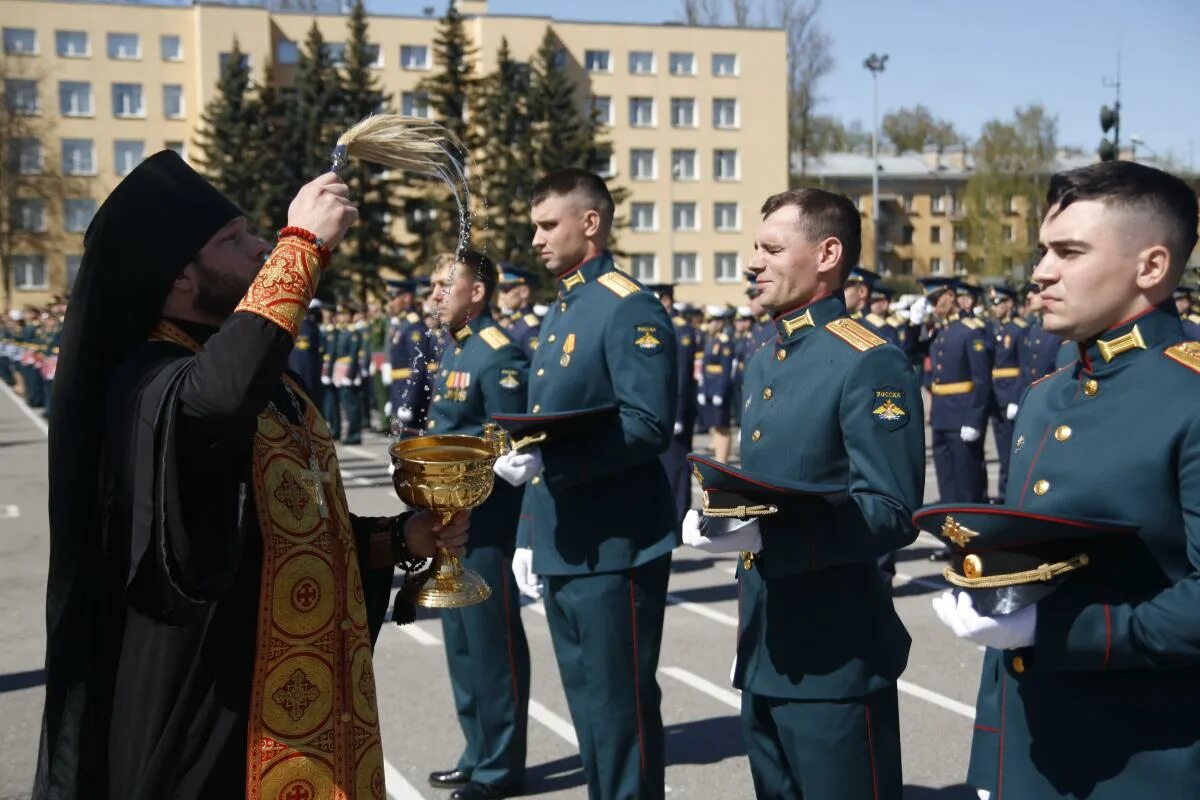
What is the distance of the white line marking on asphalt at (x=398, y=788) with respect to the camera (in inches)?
212

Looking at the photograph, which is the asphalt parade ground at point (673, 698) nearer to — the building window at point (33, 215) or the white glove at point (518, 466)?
the white glove at point (518, 466)

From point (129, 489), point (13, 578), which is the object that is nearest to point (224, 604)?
point (129, 489)

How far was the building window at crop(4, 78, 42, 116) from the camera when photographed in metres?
61.3

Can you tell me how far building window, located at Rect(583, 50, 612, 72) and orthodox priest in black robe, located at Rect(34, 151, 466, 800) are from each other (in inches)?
2561

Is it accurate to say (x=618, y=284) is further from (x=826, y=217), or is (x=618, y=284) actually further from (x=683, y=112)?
(x=683, y=112)

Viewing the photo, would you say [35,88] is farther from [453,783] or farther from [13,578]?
[453,783]

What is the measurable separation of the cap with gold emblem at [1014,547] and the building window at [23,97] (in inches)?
2616

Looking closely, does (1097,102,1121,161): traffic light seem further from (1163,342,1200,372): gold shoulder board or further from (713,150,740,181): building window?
(713,150,740,181): building window

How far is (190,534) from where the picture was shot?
2.65 metres

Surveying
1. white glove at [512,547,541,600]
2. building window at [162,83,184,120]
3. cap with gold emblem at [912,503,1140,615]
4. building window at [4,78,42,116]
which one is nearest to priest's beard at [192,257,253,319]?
cap with gold emblem at [912,503,1140,615]

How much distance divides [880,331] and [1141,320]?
1147mm

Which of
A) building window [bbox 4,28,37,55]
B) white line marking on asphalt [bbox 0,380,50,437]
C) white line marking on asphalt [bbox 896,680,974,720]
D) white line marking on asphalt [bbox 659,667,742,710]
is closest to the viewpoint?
white line marking on asphalt [bbox 896,680,974,720]

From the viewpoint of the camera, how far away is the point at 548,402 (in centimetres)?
488

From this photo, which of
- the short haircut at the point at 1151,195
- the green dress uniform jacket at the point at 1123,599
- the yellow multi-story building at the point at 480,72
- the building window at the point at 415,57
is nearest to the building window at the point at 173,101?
the yellow multi-story building at the point at 480,72
